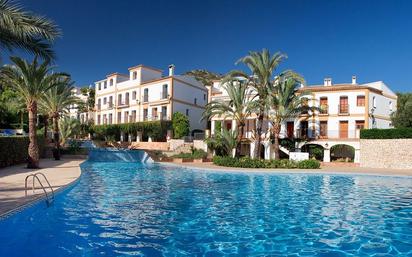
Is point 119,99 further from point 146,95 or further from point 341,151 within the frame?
point 341,151

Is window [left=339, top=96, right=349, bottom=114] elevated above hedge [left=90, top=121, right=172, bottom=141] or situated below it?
above

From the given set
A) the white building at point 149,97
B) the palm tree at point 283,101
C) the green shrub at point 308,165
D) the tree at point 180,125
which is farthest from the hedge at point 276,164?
the white building at point 149,97

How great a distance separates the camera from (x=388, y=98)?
39250 mm

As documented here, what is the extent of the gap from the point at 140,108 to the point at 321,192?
123 ft

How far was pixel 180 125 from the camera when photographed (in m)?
41.6

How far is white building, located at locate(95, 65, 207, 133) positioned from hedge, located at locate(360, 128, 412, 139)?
22.3 metres

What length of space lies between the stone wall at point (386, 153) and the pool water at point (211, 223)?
14293mm

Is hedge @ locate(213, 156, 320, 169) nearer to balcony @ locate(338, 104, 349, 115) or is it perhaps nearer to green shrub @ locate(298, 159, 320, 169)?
green shrub @ locate(298, 159, 320, 169)

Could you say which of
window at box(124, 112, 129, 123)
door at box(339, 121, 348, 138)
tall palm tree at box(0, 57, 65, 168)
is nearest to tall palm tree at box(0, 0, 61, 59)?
tall palm tree at box(0, 57, 65, 168)

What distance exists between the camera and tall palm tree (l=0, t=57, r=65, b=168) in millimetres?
19406

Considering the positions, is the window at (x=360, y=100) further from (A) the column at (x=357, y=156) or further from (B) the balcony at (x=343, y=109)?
(A) the column at (x=357, y=156)

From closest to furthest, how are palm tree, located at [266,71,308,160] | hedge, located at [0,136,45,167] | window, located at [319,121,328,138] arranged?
hedge, located at [0,136,45,167] → palm tree, located at [266,71,308,160] → window, located at [319,121,328,138]

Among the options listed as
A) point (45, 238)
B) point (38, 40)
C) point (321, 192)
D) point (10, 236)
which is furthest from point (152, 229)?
point (321, 192)

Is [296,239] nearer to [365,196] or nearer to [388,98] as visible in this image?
[365,196]
